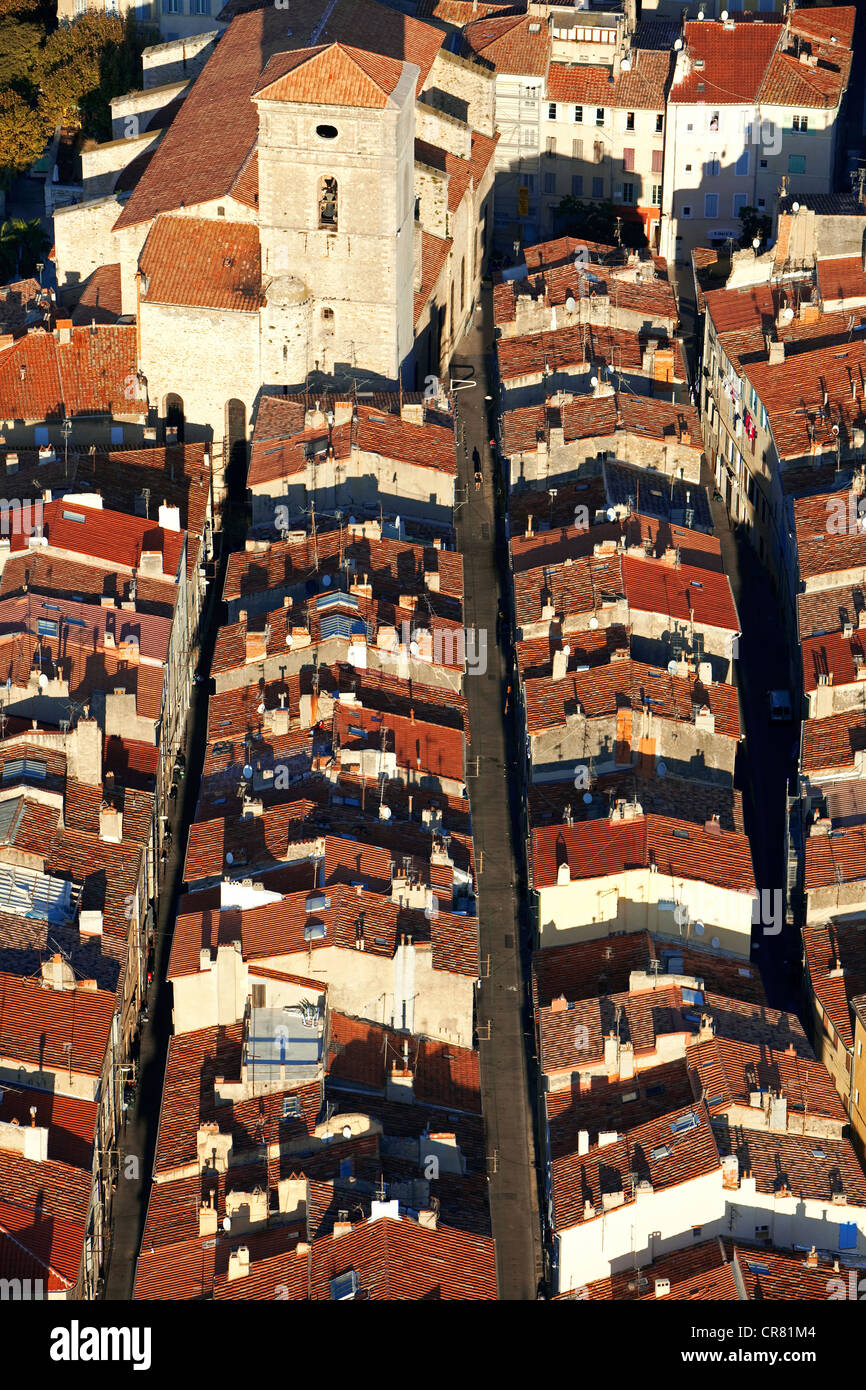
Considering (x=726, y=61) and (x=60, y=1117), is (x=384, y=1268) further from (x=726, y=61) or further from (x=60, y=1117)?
(x=726, y=61)

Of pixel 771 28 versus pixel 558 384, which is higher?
pixel 771 28

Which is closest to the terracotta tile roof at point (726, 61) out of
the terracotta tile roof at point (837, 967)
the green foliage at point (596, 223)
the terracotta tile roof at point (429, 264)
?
the green foliage at point (596, 223)

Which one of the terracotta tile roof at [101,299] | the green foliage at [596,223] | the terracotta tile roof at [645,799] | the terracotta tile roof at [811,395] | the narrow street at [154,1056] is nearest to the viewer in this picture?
the narrow street at [154,1056]

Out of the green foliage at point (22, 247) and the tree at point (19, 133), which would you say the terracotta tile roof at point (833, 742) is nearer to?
the green foliage at point (22, 247)

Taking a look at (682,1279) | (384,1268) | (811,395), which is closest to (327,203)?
(811,395)

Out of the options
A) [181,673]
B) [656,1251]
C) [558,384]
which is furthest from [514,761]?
[656,1251]

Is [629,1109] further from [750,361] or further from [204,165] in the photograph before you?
[204,165]

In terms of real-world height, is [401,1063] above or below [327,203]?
below
